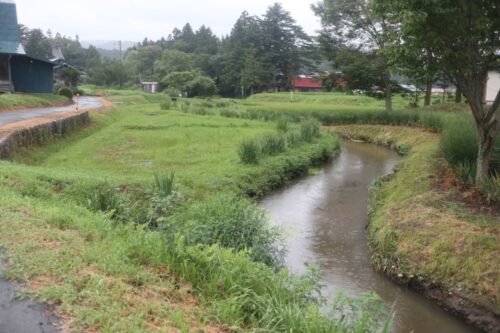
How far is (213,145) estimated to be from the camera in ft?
62.1

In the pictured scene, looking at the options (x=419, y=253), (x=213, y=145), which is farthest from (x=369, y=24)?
(x=419, y=253)

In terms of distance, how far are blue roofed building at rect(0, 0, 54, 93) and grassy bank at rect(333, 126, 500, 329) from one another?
25.0 meters

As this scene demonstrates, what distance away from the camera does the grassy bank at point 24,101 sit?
893 inches

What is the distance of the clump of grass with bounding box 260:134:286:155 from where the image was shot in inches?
658

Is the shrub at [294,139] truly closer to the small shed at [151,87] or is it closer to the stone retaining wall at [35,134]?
the stone retaining wall at [35,134]

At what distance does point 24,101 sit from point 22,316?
928 inches

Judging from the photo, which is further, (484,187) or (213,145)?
(213,145)

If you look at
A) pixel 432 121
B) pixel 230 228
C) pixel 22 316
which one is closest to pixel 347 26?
pixel 432 121

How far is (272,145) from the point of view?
56.0 ft

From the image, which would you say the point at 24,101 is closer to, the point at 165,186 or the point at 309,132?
the point at 309,132

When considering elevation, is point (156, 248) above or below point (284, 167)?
above

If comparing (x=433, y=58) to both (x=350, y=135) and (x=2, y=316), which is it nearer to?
(x=2, y=316)

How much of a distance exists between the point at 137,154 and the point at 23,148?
11.5 ft

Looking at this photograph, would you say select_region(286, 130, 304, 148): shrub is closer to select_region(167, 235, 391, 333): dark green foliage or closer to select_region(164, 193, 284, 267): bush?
select_region(164, 193, 284, 267): bush
